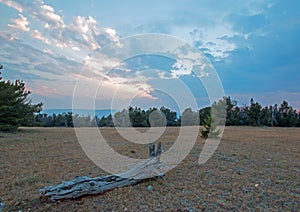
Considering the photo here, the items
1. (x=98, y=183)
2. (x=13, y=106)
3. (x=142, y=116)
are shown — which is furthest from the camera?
(x=142, y=116)

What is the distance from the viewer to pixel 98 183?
4.03m

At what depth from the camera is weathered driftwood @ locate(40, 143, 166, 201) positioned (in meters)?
3.65

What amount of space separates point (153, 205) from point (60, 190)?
168 cm

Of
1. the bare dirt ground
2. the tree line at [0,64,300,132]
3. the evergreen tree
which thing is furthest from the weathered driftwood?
the evergreen tree

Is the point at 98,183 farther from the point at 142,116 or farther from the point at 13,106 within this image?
the point at 142,116

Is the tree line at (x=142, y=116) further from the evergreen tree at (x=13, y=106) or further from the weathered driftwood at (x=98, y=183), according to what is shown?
the weathered driftwood at (x=98, y=183)

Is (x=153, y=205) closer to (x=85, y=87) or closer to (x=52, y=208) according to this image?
(x=52, y=208)

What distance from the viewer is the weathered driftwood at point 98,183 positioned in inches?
144

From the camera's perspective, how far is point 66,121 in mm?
37031

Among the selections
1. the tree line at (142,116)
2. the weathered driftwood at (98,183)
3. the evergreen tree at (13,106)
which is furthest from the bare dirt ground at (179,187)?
the evergreen tree at (13,106)

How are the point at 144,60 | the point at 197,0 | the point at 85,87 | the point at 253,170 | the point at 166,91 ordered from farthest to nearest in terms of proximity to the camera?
the point at 197,0 → the point at 166,91 → the point at 144,60 → the point at 85,87 → the point at 253,170

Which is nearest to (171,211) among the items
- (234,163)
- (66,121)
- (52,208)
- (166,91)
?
(52,208)

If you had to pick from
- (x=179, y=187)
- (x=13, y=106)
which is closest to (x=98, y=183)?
(x=179, y=187)

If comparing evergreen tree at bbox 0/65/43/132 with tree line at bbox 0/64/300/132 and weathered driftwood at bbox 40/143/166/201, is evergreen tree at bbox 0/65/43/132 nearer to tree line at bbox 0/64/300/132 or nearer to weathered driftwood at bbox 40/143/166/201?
tree line at bbox 0/64/300/132
